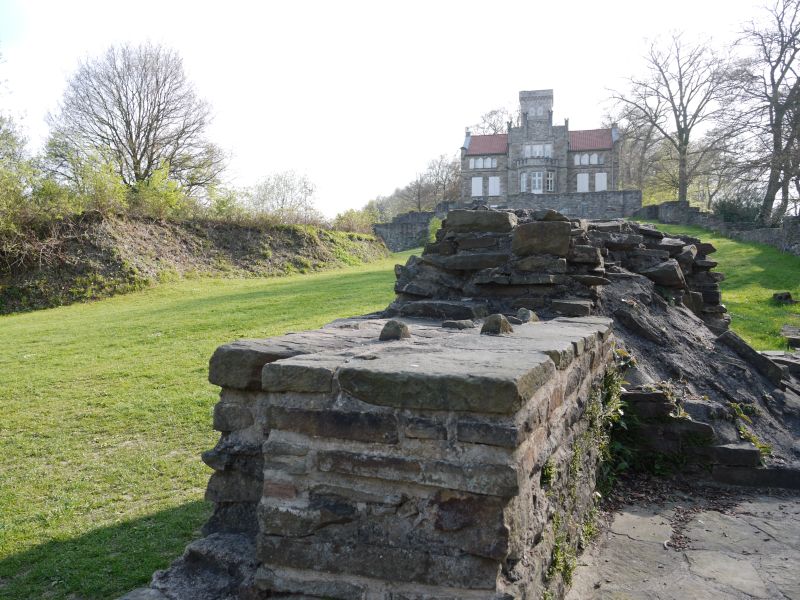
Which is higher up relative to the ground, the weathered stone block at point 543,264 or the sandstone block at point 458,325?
the weathered stone block at point 543,264

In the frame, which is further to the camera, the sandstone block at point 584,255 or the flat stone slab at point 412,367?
the sandstone block at point 584,255

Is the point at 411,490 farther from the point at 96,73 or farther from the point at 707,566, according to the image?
the point at 96,73

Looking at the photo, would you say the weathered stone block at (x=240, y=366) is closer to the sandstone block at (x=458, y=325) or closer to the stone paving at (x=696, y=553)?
the sandstone block at (x=458, y=325)

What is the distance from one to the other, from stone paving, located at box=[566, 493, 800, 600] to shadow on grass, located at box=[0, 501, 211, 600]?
2.56 metres

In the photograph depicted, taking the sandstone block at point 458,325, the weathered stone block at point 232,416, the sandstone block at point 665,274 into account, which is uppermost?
the sandstone block at point 665,274

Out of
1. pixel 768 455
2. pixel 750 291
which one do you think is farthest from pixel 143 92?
pixel 768 455

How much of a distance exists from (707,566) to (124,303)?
16014 mm

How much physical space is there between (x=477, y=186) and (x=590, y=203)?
1415 cm

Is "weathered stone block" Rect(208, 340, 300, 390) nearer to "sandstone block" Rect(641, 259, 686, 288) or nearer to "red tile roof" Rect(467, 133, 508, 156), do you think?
"sandstone block" Rect(641, 259, 686, 288)

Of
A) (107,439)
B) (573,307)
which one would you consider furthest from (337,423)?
(107,439)

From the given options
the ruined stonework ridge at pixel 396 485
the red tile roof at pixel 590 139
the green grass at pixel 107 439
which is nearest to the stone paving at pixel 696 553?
the ruined stonework ridge at pixel 396 485

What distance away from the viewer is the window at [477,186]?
179 feet

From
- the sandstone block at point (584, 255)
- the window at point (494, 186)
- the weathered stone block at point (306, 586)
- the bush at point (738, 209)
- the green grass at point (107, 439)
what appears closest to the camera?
the weathered stone block at point (306, 586)

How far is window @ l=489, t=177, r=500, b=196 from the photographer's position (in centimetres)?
5447
